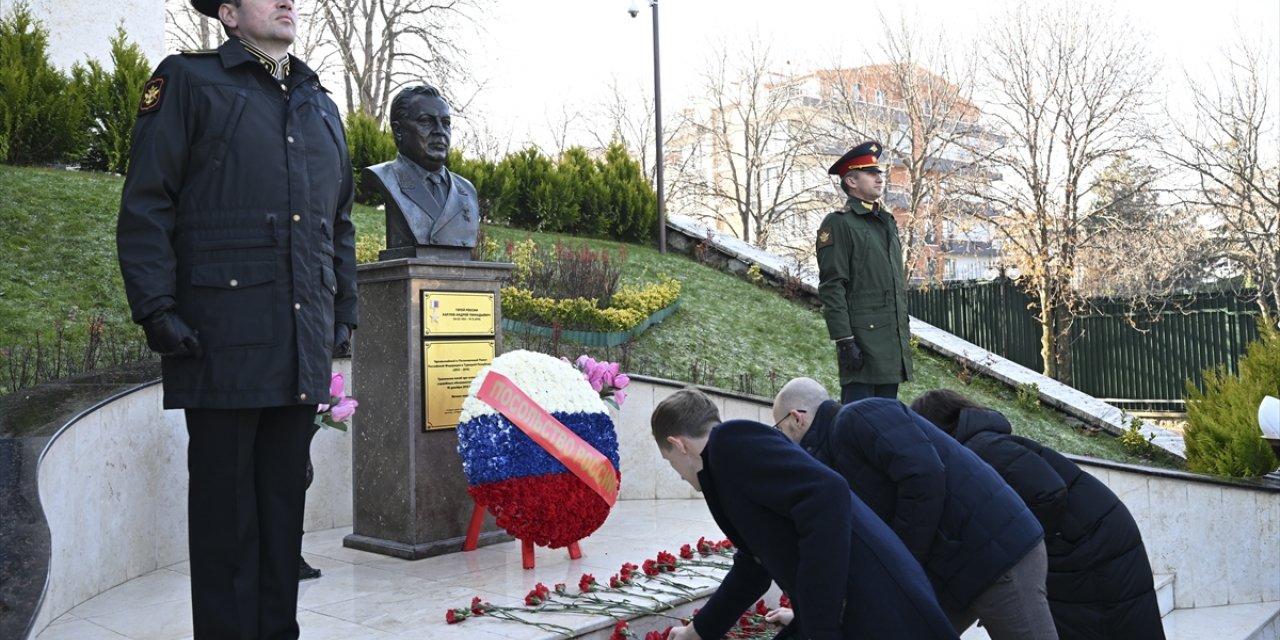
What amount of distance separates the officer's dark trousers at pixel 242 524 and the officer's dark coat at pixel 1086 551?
2.46 m

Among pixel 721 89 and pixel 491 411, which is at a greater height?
pixel 721 89

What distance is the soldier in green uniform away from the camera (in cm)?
590

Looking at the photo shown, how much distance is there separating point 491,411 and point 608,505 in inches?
31.9

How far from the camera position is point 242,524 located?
9.41ft

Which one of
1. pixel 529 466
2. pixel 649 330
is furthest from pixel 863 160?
pixel 649 330

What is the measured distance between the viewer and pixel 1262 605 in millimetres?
5988

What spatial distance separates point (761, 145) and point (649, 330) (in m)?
23.1

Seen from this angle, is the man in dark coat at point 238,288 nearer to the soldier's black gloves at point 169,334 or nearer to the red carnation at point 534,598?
the soldier's black gloves at point 169,334

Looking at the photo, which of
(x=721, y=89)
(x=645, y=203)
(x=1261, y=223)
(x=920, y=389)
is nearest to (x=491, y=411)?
(x=920, y=389)

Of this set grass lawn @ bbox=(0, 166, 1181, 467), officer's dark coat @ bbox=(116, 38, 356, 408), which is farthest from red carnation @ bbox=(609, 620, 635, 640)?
grass lawn @ bbox=(0, 166, 1181, 467)

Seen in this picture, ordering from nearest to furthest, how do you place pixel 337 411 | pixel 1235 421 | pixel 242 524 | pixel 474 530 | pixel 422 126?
pixel 242 524 → pixel 337 411 → pixel 474 530 → pixel 422 126 → pixel 1235 421

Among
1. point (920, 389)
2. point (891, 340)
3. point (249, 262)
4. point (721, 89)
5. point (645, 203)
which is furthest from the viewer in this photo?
point (721, 89)

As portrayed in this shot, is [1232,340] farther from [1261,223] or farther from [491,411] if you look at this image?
[491,411]

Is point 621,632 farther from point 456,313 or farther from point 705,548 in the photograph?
point 456,313
